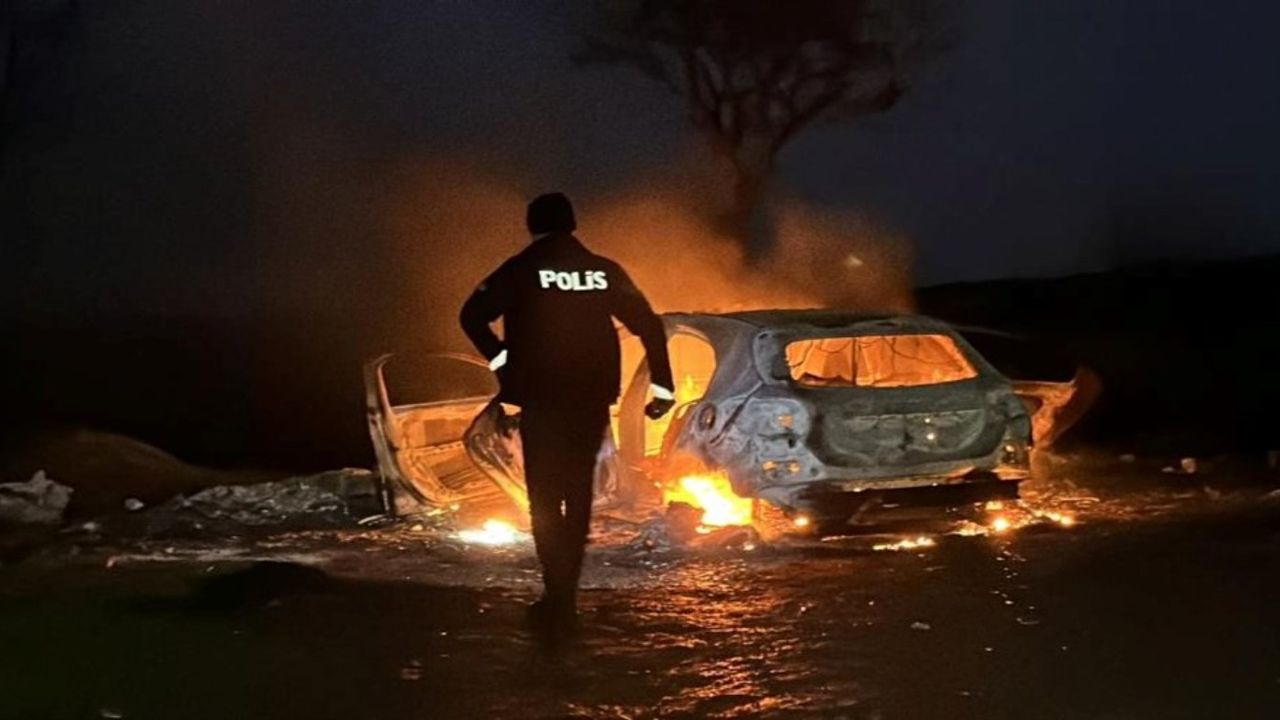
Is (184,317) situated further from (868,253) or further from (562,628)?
(562,628)

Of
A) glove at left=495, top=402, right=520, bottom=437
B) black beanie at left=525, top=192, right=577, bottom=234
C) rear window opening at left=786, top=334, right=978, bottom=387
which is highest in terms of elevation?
black beanie at left=525, top=192, right=577, bottom=234

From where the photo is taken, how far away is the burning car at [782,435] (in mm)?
8656

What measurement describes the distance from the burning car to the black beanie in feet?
7.87

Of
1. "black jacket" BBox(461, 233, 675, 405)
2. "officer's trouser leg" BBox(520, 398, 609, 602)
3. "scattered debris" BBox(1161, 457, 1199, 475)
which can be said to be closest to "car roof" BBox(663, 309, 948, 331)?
"black jacket" BBox(461, 233, 675, 405)

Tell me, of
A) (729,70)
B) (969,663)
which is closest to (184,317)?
(729,70)

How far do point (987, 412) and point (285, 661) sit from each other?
4657 millimetres

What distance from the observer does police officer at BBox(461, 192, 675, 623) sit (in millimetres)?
6523

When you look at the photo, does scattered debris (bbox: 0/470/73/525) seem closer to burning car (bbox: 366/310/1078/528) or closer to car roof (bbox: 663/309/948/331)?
burning car (bbox: 366/310/1078/528)

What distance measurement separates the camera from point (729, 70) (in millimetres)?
26969

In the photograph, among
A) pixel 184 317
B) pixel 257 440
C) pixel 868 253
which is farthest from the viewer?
Answer: pixel 184 317

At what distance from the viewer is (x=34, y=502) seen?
10586mm

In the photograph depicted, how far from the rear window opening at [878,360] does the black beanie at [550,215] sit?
10.4 ft

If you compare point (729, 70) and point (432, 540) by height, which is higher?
point (729, 70)

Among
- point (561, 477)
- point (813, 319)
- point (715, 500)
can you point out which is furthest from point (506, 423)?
point (561, 477)
